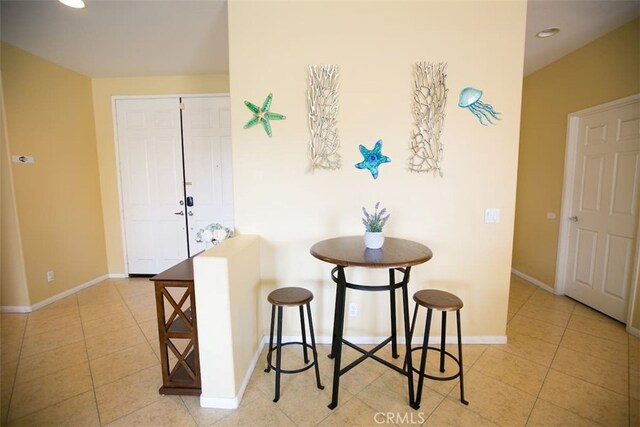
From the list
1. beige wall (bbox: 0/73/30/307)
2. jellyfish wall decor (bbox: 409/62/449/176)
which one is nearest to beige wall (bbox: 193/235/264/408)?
jellyfish wall decor (bbox: 409/62/449/176)

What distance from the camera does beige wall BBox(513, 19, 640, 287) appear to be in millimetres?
2596

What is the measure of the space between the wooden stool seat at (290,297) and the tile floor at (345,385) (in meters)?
0.63

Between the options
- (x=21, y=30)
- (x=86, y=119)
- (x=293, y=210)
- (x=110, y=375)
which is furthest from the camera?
(x=86, y=119)

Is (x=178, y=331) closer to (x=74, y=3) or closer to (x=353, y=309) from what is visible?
(x=353, y=309)

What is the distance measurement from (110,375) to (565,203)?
4.73 metres

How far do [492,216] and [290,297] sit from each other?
174cm

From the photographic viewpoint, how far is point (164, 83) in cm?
367

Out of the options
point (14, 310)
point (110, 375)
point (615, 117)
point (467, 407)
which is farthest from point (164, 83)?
point (615, 117)

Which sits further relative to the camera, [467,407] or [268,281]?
[268,281]

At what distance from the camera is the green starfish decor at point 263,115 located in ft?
7.22

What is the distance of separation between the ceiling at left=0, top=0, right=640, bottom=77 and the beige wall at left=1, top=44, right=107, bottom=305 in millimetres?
272

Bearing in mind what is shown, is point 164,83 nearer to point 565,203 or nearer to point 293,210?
point 293,210

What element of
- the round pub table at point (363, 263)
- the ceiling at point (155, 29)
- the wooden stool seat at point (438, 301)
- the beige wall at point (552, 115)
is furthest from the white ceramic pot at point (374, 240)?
the beige wall at point (552, 115)

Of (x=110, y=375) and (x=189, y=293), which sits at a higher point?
(x=189, y=293)
